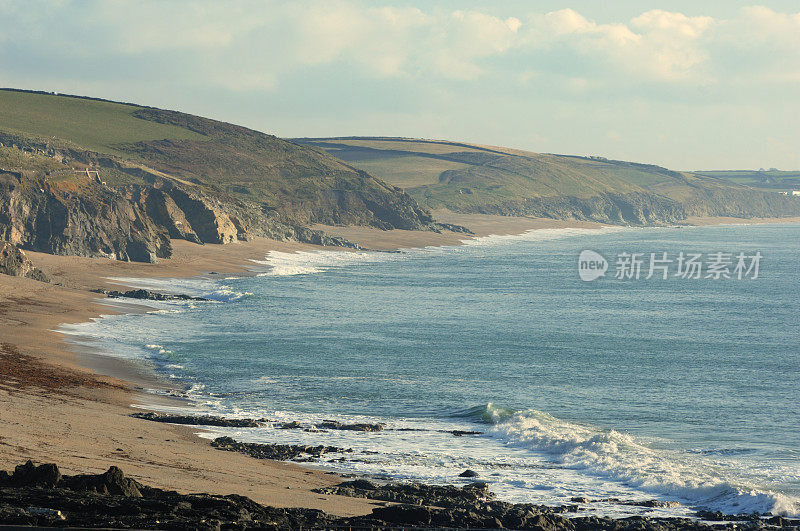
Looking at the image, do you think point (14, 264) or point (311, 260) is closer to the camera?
point (14, 264)

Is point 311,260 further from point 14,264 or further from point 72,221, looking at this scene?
point 14,264

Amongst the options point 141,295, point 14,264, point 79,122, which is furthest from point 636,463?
point 79,122

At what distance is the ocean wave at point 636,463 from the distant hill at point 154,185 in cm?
6244

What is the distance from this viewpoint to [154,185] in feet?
396

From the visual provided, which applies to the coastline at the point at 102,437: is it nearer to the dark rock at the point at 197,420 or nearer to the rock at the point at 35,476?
the dark rock at the point at 197,420

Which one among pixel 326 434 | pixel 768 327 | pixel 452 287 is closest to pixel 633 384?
pixel 326 434

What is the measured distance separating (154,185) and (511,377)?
296 ft

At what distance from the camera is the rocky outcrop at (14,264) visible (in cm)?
6026

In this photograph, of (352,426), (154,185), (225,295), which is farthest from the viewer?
(154,185)

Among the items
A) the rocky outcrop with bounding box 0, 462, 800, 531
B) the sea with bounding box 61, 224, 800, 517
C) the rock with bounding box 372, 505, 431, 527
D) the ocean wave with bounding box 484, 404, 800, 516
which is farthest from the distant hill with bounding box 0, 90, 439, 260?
the rock with bounding box 372, 505, 431, 527

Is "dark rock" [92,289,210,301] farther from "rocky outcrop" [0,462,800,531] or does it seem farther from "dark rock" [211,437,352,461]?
"rocky outcrop" [0,462,800,531]

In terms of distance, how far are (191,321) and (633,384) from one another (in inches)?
1151

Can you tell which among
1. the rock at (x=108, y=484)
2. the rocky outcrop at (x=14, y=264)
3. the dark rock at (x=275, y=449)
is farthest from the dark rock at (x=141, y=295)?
the rock at (x=108, y=484)

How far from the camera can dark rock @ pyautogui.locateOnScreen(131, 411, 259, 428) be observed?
3006cm
